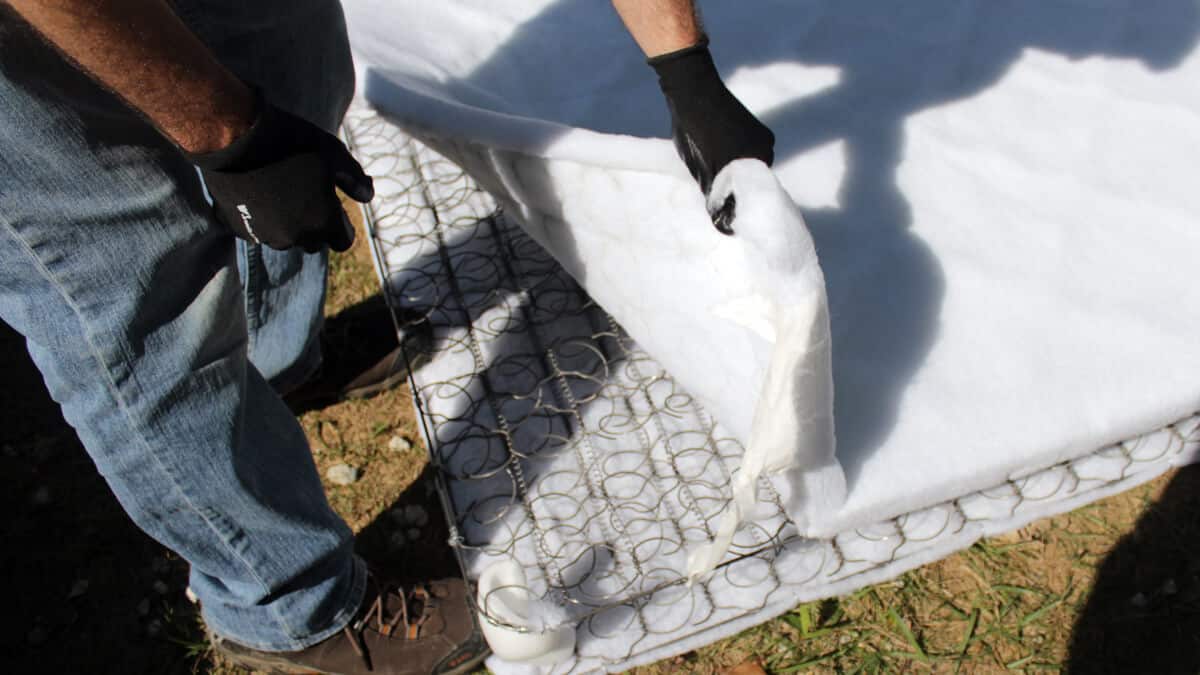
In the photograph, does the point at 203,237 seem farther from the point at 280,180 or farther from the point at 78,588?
the point at 78,588

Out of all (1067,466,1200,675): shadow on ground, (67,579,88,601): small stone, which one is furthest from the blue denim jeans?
(1067,466,1200,675): shadow on ground

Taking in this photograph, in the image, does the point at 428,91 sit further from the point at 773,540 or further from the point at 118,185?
the point at 773,540

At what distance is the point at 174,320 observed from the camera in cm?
89

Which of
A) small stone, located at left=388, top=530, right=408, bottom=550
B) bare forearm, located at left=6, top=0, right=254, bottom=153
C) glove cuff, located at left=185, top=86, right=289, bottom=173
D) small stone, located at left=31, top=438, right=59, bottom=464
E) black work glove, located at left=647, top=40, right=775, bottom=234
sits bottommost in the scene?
small stone, located at left=388, top=530, right=408, bottom=550

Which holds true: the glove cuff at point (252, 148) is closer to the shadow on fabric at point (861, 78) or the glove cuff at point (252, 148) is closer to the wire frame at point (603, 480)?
the shadow on fabric at point (861, 78)

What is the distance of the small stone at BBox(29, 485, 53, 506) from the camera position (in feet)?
4.76

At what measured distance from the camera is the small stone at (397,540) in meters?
1.37

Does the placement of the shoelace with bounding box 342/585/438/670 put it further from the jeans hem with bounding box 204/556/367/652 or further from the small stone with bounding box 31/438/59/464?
the small stone with bounding box 31/438/59/464

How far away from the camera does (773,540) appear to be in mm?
1191

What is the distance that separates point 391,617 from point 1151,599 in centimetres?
92

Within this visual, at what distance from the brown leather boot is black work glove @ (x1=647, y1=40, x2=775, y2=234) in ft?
2.04

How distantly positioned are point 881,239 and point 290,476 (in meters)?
0.72

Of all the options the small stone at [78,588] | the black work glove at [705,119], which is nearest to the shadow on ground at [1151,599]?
the black work glove at [705,119]

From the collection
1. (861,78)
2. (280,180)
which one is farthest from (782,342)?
(861,78)
